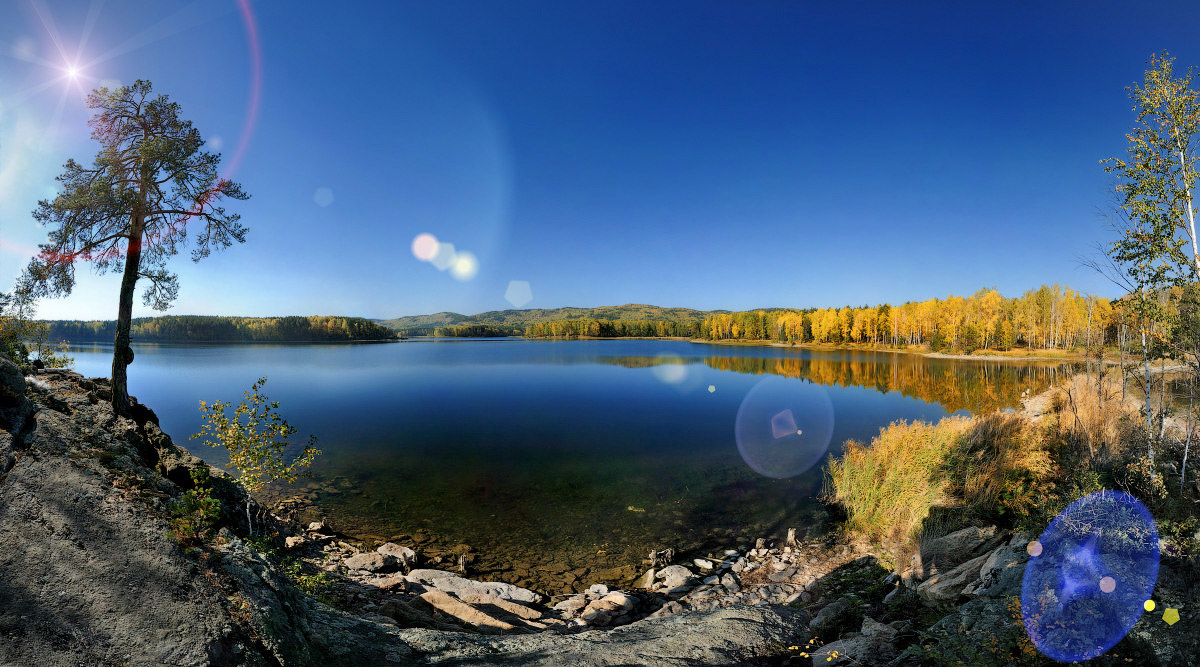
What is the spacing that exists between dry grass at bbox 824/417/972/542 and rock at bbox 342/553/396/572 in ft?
45.8

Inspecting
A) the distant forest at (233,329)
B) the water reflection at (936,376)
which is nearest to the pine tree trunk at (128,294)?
the water reflection at (936,376)

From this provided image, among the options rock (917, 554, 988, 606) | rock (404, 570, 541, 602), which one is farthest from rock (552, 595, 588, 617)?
rock (917, 554, 988, 606)

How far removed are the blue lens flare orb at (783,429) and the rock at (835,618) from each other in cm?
1241

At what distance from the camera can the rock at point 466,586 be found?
1066 centimetres

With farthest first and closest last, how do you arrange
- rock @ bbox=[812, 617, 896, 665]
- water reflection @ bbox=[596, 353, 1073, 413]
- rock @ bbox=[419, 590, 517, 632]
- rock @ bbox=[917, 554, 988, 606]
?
water reflection @ bbox=[596, 353, 1073, 413] → rock @ bbox=[419, 590, 517, 632] → rock @ bbox=[917, 554, 988, 606] → rock @ bbox=[812, 617, 896, 665]

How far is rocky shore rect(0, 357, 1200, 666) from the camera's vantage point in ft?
13.1

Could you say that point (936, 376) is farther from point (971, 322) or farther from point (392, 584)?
point (392, 584)

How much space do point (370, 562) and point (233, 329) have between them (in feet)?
609

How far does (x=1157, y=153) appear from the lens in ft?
35.5

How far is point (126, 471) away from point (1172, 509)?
53.0ft

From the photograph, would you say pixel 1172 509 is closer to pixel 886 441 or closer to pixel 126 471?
pixel 886 441

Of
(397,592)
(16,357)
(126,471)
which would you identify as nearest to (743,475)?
(397,592)

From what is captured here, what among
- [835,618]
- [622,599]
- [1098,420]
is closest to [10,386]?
[622,599]

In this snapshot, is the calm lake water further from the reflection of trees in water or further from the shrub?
the shrub
